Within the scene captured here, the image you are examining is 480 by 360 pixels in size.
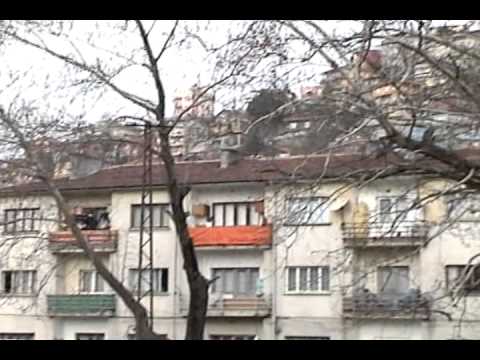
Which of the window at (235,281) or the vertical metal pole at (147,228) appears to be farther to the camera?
the window at (235,281)

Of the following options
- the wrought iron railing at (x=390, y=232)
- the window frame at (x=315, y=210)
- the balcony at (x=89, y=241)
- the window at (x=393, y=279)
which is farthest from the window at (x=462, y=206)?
the balcony at (x=89, y=241)

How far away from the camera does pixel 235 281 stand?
5.21 m

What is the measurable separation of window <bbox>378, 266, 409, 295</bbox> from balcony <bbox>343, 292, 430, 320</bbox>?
47 mm

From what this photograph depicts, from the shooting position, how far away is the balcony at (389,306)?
425 centimetres

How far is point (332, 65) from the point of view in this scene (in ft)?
13.1

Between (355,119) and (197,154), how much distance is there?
52.5 inches

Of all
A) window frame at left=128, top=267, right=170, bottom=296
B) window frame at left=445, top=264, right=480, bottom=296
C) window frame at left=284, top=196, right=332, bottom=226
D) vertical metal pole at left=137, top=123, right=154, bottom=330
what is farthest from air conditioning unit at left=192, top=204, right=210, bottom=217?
window frame at left=445, top=264, right=480, bottom=296

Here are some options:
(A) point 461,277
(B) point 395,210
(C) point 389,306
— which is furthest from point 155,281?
(A) point 461,277

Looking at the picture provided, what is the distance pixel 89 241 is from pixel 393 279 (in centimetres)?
200

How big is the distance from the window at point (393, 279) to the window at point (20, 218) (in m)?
2.25

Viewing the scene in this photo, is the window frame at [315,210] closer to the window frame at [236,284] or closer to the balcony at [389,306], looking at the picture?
the balcony at [389,306]
